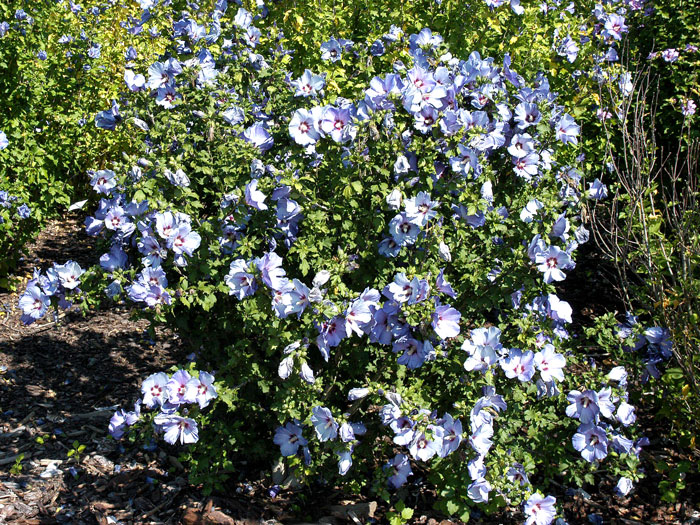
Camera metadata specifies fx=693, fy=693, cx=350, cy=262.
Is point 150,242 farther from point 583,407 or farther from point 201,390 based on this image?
point 583,407

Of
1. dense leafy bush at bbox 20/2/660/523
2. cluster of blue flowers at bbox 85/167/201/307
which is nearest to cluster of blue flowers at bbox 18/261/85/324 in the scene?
dense leafy bush at bbox 20/2/660/523

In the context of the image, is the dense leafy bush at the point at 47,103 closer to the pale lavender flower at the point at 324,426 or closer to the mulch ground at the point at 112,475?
the mulch ground at the point at 112,475

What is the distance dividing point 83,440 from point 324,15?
2994 millimetres

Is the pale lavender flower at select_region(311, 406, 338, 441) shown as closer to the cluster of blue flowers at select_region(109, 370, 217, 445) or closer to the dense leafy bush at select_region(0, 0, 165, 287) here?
the cluster of blue flowers at select_region(109, 370, 217, 445)

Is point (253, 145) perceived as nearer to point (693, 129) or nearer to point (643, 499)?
point (643, 499)

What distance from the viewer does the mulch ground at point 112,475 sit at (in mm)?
3113

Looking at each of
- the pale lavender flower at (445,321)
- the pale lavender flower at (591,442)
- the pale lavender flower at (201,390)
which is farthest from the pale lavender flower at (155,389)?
the pale lavender flower at (591,442)

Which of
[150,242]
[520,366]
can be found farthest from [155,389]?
[520,366]

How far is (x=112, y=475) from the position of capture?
11.0 ft

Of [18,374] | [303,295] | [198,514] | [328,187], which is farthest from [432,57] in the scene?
[18,374]

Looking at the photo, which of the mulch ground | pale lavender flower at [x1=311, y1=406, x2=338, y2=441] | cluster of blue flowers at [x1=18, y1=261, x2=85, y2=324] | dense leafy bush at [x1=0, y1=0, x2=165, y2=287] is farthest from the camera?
dense leafy bush at [x1=0, y1=0, x2=165, y2=287]

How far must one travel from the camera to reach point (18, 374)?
4105 mm

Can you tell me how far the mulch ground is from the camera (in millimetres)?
3113

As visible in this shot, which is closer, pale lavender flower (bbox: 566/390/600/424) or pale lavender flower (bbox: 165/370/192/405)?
pale lavender flower (bbox: 165/370/192/405)
